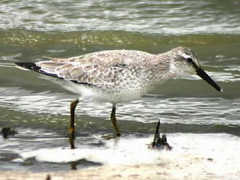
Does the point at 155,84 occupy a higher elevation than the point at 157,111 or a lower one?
higher

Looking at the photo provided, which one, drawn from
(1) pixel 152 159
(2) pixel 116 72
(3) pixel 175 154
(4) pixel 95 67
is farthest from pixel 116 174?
(4) pixel 95 67

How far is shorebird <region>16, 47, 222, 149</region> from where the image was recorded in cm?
695

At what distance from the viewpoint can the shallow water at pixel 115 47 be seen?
7.73 m

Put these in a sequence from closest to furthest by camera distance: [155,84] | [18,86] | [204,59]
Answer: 1. [155,84]
2. [18,86]
3. [204,59]

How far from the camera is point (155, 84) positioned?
23.6 ft

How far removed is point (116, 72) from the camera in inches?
274

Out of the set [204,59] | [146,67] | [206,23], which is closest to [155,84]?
[146,67]

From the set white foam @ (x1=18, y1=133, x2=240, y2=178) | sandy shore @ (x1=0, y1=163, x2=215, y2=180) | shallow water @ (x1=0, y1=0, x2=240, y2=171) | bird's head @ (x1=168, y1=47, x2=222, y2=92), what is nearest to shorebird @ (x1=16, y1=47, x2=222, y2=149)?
bird's head @ (x1=168, y1=47, x2=222, y2=92)

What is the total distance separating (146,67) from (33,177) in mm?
1859

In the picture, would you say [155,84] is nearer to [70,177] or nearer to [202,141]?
[202,141]

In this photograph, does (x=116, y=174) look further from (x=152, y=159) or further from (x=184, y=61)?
(x=184, y=61)

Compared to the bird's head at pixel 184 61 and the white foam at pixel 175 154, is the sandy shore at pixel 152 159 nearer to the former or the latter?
the white foam at pixel 175 154

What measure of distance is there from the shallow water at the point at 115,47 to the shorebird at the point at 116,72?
53 centimetres

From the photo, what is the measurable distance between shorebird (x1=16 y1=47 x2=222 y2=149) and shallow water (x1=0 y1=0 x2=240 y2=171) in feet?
1.75
